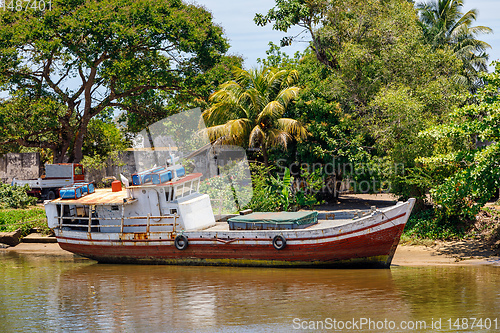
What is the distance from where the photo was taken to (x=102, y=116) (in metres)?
36.4

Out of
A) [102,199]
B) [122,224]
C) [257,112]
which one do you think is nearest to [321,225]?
[122,224]

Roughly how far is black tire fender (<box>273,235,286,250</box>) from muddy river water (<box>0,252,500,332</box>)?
831 millimetres

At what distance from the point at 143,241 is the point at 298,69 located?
1352 cm

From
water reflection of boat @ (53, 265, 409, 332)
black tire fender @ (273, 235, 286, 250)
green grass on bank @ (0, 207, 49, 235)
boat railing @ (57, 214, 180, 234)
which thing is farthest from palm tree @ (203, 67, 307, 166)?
green grass on bank @ (0, 207, 49, 235)

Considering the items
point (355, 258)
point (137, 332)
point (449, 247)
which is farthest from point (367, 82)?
point (137, 332)

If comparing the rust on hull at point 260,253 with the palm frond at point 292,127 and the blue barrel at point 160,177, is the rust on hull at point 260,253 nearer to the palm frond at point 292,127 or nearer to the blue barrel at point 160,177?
the blue barrel at point 160,177

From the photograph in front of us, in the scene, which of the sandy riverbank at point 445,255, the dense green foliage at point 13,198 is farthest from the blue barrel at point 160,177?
the dense green foliage at point 13,198

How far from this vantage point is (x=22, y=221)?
25234 millimetres

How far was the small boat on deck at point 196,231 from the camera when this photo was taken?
16.4m

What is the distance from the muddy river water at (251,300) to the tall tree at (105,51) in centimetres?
1542

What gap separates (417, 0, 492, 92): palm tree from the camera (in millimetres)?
36188

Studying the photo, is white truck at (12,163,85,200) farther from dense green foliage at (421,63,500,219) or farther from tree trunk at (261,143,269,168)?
dense green foliage at (421,63,500,219)

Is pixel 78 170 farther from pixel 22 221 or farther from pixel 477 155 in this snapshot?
pixel 477 155

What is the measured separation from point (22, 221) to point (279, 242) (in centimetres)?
1472
